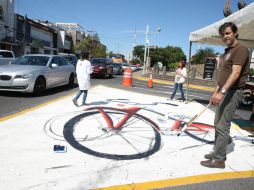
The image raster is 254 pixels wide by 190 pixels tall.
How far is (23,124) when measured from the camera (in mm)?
5645

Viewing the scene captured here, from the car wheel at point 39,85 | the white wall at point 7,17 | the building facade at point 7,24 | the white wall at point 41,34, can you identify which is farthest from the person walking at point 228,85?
the white wall at point 41,34

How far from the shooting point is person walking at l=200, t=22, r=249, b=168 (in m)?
3.83

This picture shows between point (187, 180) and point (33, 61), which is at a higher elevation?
point (33, 61)

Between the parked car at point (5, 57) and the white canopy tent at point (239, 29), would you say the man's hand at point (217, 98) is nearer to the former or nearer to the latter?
the white canopy tent at point (239, 29)

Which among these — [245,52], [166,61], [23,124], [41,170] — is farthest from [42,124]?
[166,61]

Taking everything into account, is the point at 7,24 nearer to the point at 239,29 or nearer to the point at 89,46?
the point at 89,46

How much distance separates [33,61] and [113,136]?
6.76 metres

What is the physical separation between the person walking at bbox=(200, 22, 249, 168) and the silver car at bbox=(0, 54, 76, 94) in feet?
22.3

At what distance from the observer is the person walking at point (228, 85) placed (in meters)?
3.83

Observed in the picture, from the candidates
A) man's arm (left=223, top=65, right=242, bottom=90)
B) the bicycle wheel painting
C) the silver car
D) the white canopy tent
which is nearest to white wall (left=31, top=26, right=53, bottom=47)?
the silver car

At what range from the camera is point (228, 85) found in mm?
3812

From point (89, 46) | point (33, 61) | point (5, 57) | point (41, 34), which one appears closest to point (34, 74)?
point (33, 61)

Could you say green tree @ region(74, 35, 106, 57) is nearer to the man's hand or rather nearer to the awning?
the awning

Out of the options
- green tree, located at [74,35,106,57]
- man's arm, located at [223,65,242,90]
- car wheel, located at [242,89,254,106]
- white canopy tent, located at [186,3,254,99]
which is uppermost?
green tree, located at [74,35,106,57]
